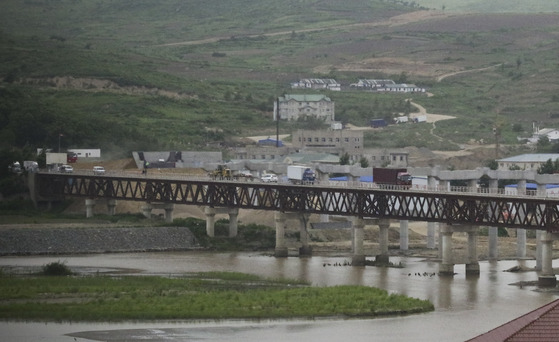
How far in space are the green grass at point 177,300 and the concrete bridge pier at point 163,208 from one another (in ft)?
124

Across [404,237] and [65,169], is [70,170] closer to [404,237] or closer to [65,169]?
[65,169]

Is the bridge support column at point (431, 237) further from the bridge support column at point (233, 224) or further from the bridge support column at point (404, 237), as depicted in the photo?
the bridge support column at point (233, 224)

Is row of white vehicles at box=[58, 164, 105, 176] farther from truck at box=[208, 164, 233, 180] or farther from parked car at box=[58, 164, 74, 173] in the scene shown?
truck at box=[208, 164, 233, 180]

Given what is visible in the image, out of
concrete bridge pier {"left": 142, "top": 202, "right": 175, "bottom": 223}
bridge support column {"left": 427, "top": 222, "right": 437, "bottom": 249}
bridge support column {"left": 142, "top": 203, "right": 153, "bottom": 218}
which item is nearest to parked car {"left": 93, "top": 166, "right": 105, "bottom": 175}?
bridge support column {"left": 142, "top": 203, "right": 153, "bottom": 218}

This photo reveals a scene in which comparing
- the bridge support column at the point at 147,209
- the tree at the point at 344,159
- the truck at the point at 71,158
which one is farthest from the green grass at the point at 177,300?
the tree at the point at 344,159

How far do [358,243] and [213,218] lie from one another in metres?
18.4

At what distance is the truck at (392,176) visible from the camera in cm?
10738

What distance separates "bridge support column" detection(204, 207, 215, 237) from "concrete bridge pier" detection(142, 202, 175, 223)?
521cm

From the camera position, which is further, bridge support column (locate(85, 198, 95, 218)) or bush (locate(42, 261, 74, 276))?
bridge support column (locate(85, 198, 95, 218))

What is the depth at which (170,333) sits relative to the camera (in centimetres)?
6588

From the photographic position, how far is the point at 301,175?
380 ft

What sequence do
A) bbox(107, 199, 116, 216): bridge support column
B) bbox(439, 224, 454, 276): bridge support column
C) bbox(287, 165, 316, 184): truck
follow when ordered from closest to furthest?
1. bbox(439, 224, 454, 276): bridge support column
2. bbox(287, 165, 316, 184): truck
3. bbox(107, 199, 116, 216): bridge support column

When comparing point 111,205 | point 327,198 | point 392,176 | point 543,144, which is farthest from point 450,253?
point 543,144

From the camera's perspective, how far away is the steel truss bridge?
94312 millimetres
